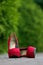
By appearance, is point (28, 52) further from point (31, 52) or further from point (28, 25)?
point (28, 25)

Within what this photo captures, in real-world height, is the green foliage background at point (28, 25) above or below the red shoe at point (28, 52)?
above

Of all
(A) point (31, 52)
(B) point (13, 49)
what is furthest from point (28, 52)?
(B) point (13, 49)

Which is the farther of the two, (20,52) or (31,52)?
(20,52)

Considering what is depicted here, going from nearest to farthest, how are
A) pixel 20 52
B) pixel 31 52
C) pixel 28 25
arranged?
pixel 31 52 < pixel 20 52 < pixel 28 25

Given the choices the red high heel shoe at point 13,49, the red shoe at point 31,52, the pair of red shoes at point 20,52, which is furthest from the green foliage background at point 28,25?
the red shoe at point 31,52

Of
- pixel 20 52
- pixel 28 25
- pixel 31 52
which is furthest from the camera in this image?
pixel 28 25

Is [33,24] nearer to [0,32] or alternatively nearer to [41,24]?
[41,24]

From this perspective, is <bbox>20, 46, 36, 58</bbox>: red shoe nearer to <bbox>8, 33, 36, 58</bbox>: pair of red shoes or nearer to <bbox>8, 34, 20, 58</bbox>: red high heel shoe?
<bbox>8, 33, 36, 58</bbox>: pair of red shoes

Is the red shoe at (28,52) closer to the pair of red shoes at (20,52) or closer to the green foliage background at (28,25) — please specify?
the pair of red shoes at (20,52)

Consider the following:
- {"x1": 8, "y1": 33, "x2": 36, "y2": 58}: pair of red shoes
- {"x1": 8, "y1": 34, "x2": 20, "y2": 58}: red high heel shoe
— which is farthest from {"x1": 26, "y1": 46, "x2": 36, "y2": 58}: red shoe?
{"x1": 8, "y1": 34, "x2": 20, "y2": 58}: red high heel shoe

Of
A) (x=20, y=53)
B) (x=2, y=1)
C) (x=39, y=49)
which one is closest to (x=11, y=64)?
(x=20, y=53)

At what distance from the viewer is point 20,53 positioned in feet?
30.5

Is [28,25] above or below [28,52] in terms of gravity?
above

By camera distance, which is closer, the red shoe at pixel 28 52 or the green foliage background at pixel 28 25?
the red shoe at pixel 28 52
